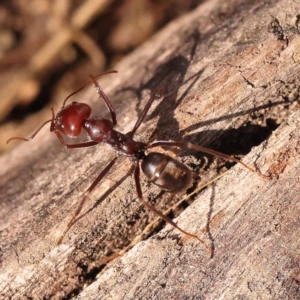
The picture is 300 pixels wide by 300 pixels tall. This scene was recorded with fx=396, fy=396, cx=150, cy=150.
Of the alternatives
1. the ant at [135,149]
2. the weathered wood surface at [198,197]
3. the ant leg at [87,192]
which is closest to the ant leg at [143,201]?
the ant at [135,149]

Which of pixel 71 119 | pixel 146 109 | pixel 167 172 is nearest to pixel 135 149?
pixel 146 109

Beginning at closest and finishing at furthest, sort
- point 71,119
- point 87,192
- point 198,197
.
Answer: point 198,197 → point 87,192 → point 71,119

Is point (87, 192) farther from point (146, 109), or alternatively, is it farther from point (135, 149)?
point (146, 109)

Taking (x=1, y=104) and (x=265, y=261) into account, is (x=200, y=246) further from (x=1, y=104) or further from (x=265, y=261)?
(x=1, y=104)

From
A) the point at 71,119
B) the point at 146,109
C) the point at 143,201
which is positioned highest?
the point at 71,119

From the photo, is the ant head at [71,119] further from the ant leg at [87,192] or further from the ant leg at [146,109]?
the ant leg at [87,192]

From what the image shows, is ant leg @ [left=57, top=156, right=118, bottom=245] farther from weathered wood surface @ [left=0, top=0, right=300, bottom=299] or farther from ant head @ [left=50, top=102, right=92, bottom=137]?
ant head @ [left=50, top=102, right=92, bottom=137]

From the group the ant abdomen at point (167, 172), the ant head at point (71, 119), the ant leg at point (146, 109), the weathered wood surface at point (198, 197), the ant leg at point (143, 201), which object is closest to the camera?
the weathered wood surface at point (198, 197)
